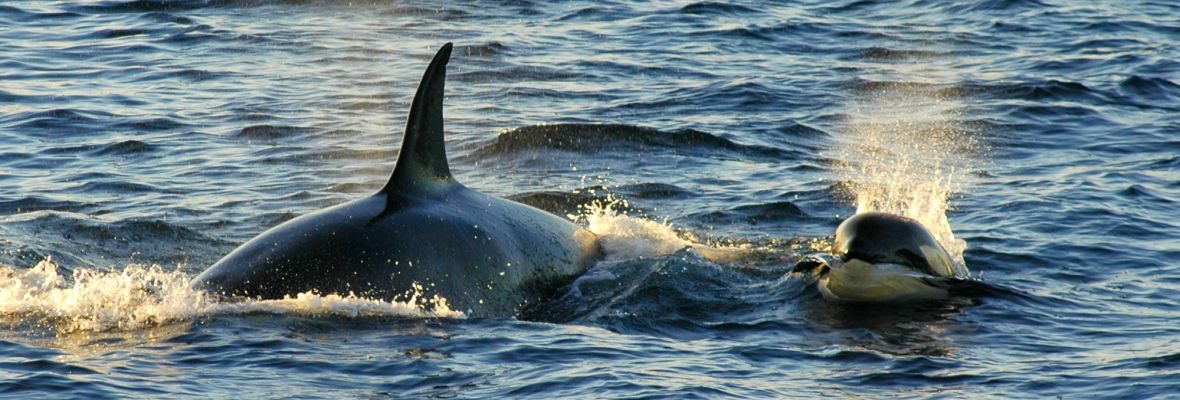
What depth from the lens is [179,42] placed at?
25688 millimetres

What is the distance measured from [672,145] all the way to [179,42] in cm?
1034

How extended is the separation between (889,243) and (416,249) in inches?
134

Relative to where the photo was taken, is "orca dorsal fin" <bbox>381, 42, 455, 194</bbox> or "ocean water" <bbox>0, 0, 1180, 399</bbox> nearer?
"ocean water" <bbox>0, 0, 1180, 399</bbox>

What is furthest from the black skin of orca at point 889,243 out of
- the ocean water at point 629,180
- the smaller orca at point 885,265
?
the ocean water at point 629,180

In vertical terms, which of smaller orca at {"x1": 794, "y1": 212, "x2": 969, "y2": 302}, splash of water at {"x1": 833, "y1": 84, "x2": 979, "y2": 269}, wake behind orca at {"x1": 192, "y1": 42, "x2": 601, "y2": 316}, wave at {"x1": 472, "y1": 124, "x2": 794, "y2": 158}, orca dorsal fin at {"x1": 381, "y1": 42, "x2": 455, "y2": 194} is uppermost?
orca dorsal fin at {"x1": 381, "y1": 42, "x2": 455, "y2": 194}

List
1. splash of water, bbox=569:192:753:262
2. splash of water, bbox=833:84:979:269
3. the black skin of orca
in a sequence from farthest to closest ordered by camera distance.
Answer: splash of water, bbox=833:84:979:269 < splash of water, bbox=569:192:753:262 < the black skin of orca

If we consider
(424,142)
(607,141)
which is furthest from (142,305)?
(607,141)

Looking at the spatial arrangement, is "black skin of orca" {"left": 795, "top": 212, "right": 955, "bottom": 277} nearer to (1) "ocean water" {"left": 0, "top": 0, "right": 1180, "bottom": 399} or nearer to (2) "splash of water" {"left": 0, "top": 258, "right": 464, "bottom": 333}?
(1) "ocean water" {"left": 0, "top": 0, "right": 1180, "bottom": 399}

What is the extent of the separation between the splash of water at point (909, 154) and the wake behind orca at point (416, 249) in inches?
158

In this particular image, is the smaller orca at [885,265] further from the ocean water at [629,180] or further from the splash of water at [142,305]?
the splash of water at [142,305]

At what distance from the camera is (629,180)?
16.9 meters

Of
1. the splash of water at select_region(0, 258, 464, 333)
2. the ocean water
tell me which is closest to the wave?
the ocean water

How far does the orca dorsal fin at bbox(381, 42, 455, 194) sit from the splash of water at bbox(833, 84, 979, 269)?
14.9ft

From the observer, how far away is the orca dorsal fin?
10633 millimetres
